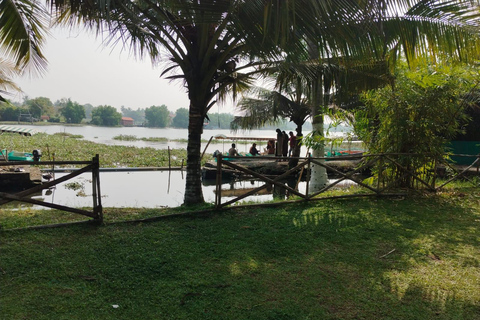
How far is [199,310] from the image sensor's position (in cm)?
301

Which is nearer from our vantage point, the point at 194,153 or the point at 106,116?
the point at 194,153

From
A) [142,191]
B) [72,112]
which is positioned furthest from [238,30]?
[72,112]

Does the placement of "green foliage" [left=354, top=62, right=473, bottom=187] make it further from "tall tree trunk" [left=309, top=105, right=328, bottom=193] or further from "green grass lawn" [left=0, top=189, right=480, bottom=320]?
"green grass lawn" [left=0, top=189, right=480, bottom=320]

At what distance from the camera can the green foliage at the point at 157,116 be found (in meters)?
90.6

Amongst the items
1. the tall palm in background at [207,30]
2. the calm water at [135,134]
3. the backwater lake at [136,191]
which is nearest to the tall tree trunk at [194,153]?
the tall palm in background at [207,30]

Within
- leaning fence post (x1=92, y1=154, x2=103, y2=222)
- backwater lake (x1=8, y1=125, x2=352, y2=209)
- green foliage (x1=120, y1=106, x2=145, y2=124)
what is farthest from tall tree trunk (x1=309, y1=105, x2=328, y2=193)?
green foliage (x1=120, y1=106, x2=145, y2=124)

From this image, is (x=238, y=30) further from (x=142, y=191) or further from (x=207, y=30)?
(x=142, y=191)

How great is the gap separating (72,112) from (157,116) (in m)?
21.0

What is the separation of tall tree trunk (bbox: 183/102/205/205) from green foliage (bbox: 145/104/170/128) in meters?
87.2

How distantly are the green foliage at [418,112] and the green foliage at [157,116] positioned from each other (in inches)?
3426

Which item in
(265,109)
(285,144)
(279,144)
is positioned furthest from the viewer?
(285,144)

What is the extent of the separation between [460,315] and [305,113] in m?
15.7

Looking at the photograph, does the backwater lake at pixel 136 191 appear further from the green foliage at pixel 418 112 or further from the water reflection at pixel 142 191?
the green foliage at pixel 418 112

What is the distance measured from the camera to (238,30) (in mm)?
4004
